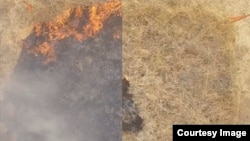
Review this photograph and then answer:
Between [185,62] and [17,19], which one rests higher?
[17,19]

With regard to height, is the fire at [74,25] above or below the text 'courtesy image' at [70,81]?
above

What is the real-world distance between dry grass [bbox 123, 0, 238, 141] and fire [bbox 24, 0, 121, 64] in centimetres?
32

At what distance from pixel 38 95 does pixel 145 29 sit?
145cm

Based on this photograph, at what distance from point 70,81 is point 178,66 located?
1.25m

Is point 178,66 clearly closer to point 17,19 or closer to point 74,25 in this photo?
point 74,25

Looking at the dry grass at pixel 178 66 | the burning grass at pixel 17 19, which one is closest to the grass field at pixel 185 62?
the dry grass at pixel 178 66

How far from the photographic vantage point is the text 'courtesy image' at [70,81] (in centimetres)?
412

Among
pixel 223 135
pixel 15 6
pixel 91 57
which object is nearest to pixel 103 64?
pixel 91 57

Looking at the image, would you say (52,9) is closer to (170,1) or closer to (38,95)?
(38,95)

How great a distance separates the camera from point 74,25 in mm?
4168

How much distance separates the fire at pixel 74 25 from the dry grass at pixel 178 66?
320 mm

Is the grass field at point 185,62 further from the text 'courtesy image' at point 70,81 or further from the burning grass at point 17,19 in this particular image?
the burning grass at point 17,19

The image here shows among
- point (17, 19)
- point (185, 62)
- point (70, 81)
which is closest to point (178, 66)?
point (185, 62)

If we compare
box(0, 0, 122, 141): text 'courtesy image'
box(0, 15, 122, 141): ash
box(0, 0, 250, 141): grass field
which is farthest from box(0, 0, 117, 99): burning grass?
box(0, 0, 250, 141): grass field
